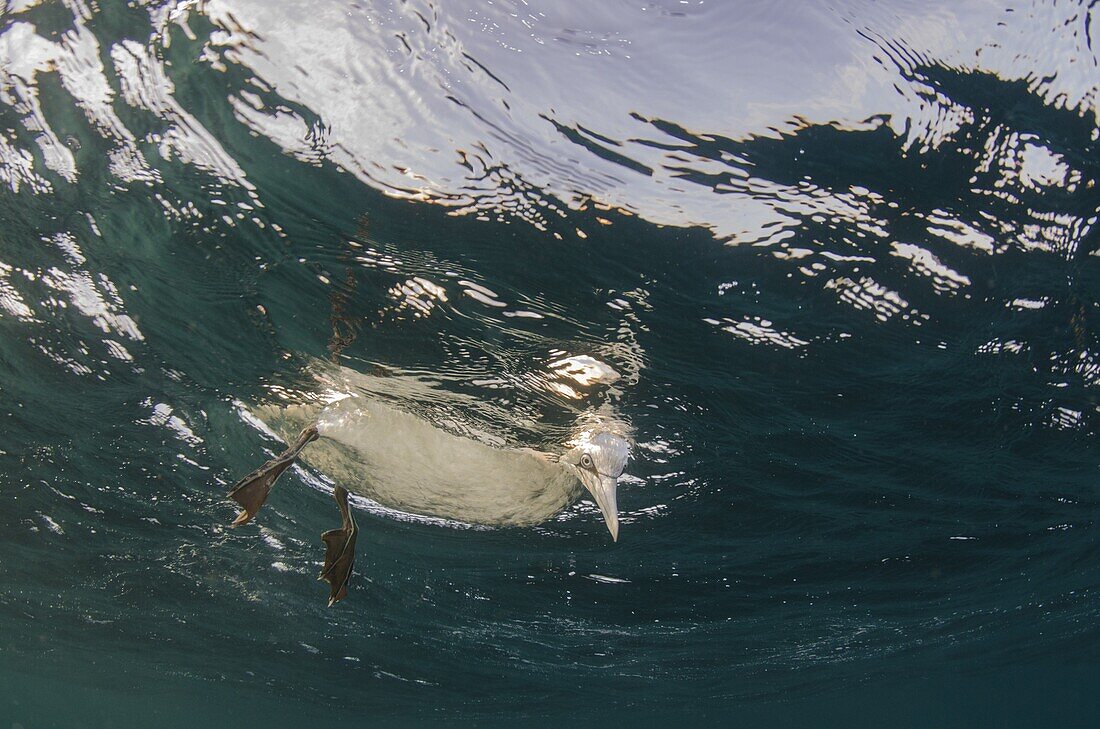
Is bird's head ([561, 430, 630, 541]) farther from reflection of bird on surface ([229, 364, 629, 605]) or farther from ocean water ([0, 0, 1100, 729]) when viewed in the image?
ocean water ([0, 0, 1100, 729])

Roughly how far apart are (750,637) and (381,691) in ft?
67.4

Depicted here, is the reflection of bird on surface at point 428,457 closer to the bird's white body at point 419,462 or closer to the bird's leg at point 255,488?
the bird's white body at point 419,462

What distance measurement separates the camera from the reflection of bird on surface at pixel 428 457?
7711 mm

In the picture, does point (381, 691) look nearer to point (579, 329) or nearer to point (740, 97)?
point (579, 329)

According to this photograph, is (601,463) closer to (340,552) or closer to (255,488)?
(340,552)

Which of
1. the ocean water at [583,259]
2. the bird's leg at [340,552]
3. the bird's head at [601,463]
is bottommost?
the bird's leg at [340,552]

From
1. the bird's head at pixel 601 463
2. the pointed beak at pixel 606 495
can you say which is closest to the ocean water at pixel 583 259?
the bird's head at pixel 601 463

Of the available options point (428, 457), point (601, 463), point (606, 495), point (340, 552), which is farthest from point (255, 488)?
point (601, 463)

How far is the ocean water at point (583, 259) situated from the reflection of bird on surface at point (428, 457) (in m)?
0.37

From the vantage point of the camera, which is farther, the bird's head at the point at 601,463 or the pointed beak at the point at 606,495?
the bird's head at the point at 601,463

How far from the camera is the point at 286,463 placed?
230 inches

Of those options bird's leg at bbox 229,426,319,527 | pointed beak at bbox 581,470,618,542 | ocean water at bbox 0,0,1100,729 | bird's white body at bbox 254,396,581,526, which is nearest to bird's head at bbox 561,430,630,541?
pointed beak at bbox 581,470,618,542

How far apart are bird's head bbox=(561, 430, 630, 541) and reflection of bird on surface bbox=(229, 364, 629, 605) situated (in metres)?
0.01

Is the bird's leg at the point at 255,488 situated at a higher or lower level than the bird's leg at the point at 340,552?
higher
